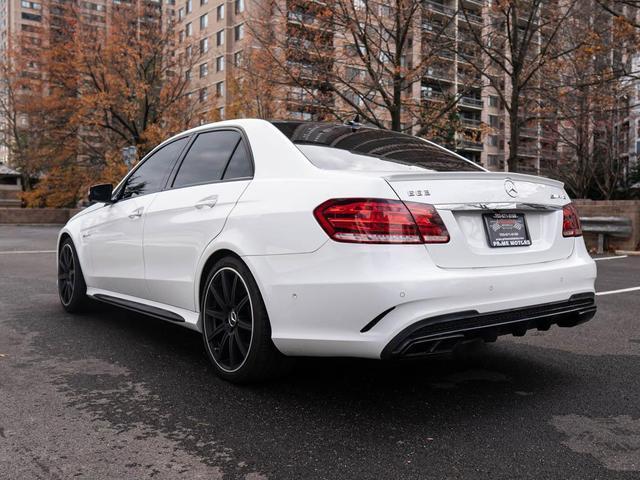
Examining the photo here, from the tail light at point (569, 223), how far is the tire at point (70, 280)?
4193 mm

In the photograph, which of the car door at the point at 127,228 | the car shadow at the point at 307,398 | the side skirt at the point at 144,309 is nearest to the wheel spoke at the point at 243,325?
the car shadow at the point at 307,398

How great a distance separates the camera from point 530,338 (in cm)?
500

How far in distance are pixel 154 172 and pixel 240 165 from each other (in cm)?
132

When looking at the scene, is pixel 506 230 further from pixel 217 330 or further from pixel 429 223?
pixel 217 330

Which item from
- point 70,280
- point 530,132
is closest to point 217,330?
point 70,280

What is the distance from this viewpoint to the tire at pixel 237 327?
3.38 m

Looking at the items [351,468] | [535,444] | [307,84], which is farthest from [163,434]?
[307,84]

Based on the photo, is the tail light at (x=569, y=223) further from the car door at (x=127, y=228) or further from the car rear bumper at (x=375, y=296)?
the car door at (x=127, y=228)

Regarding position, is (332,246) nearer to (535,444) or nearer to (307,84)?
(535,444)

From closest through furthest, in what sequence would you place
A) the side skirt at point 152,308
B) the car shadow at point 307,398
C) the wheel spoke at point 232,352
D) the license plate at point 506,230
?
the car shadow at point 307,398, the license plate at point 506,230, the wheel spoke at point 232,352, the side skirt at point 152,308

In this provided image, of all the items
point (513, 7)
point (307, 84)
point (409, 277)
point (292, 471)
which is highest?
point (513, 7)

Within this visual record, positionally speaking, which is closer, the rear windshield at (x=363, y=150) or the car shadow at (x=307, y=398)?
the car shadow at (x=307, y=398)

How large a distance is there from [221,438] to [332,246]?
102 cm

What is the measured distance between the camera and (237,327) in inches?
141
